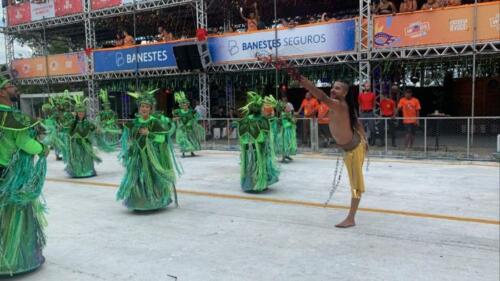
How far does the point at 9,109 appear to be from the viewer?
4.05 meters

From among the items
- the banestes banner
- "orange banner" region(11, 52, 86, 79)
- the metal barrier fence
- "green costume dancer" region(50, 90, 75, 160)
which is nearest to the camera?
"green costume dancer" region(50, 90, 75, 160)

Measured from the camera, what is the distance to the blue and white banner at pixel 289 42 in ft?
47.1

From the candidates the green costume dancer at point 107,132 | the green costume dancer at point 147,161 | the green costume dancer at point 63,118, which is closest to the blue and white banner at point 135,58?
the green costume dancer at point 107,132

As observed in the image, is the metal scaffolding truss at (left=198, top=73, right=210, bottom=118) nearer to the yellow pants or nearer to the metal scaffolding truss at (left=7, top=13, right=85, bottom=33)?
the metal scaffolding truss at (left=7, top=13, right=85, bottom=33)

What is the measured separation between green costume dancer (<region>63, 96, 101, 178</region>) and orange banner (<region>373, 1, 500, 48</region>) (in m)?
8.07

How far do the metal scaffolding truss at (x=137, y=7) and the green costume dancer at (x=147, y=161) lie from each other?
455 inches

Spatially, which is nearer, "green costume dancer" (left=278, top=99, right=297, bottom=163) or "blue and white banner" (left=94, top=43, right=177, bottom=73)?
"green costume dancer" (left=278, top=99, right=297, bottom=163)

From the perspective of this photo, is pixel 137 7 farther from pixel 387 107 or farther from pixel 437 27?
pixel 437 27

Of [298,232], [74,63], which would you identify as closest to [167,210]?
[298,232]

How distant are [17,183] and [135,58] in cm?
1570

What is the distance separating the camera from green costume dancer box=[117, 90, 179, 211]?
6496 mm

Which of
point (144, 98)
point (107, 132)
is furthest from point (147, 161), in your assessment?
point (107, 132)

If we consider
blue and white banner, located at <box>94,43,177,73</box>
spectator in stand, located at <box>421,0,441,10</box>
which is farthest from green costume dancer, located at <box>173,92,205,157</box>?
spectator in stand, located at <box>421,0,441,10</box>

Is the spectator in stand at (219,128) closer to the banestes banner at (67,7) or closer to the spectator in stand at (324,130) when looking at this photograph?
the spectator in stand at (324,130)
